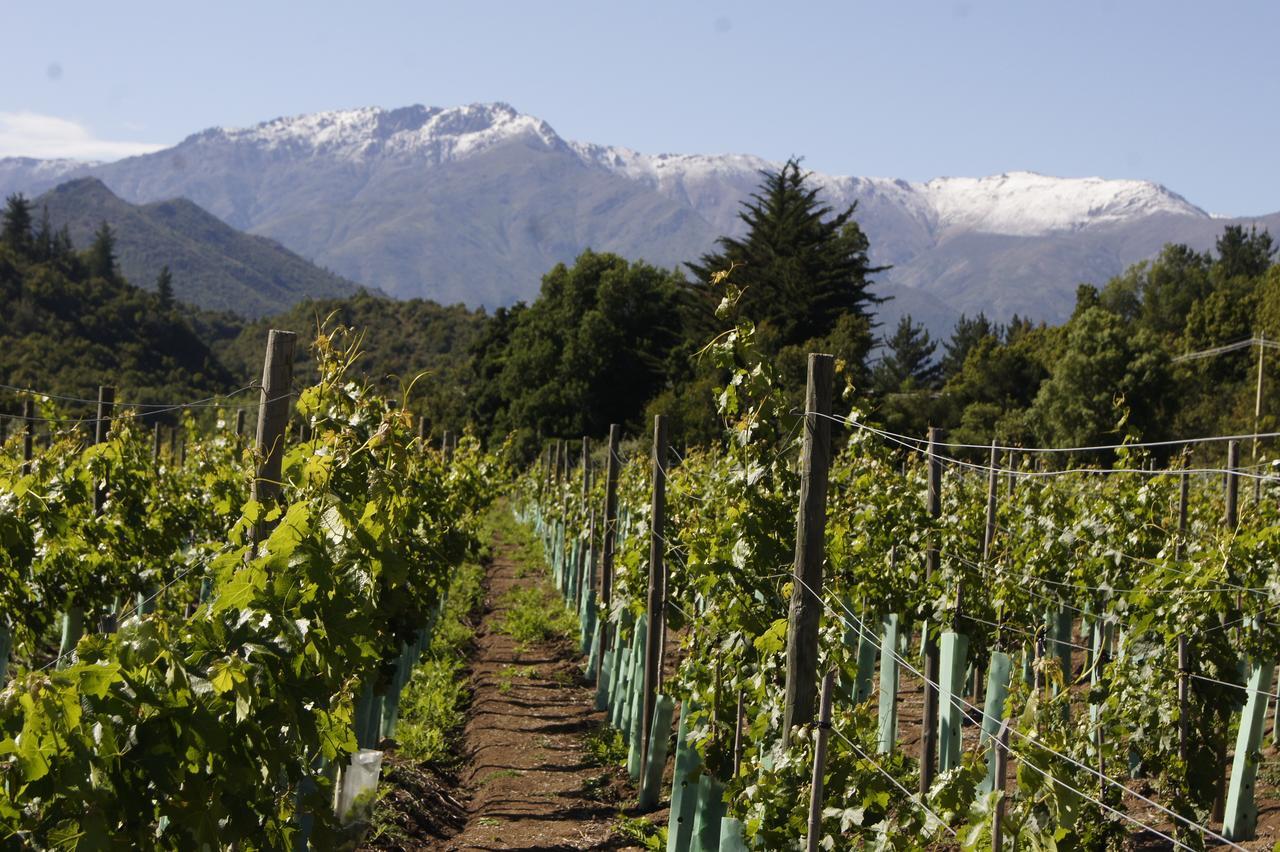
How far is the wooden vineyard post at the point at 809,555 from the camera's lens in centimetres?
502

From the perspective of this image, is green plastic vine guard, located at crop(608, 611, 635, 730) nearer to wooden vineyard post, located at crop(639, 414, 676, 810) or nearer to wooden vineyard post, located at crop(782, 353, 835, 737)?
wooden vineyard post, located at crop(639, 414, 676, 810)

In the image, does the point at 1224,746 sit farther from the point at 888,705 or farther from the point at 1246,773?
the point at 888,705

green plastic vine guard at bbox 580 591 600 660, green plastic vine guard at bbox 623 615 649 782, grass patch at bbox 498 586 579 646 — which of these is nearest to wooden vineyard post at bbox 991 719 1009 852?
green plastic vine guard at bbox 623 615 649 782

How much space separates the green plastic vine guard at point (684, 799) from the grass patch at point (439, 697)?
3305 mm

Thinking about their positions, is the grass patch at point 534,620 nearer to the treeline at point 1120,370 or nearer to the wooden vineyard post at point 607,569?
the wooden vineyard post at point 607,569

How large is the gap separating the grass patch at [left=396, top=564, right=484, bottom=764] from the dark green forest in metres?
13.3

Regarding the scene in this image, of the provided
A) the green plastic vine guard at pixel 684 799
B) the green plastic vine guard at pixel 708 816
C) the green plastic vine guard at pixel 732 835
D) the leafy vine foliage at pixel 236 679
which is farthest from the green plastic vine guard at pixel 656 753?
the green plastic vine guard at pixel 732 835

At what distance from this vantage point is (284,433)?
5559mm

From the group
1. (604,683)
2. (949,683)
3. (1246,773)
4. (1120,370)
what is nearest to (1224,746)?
(1246,773)

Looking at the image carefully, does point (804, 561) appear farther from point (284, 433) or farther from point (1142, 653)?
point (1142, 653)

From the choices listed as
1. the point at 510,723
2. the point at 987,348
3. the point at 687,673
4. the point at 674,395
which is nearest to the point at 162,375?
the point at 674,395

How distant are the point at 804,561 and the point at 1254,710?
3.99m

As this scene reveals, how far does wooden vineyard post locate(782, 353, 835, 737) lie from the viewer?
5016 millimetres

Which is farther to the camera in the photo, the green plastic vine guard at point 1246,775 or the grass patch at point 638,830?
the grass patch at point 638,830
